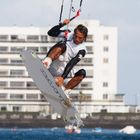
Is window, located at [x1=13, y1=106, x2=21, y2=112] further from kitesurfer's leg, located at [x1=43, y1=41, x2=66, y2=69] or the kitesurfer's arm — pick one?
the kitesurfer's arm

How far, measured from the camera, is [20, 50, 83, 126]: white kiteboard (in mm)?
29141

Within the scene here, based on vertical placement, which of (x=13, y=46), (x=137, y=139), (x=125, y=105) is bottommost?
(x=137, y=139)

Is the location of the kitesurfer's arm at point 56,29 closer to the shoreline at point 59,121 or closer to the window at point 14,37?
the shoreline at point 59,121

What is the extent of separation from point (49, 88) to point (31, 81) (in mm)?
112294

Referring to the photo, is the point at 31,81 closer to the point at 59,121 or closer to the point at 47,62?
the point at 59,121

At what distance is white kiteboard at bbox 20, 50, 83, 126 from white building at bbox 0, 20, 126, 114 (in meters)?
110

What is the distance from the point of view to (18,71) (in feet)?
476

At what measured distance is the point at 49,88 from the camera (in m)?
29.5

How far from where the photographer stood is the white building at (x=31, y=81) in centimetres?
14312

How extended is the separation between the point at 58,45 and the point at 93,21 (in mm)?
121190

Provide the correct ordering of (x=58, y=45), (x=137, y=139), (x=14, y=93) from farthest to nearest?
(x=14, y=93)
(x=137, y=139)
(x=58, y=45)

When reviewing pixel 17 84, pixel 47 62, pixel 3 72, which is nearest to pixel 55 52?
pixel 47 62

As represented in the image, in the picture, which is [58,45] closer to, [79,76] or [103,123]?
[79,76]

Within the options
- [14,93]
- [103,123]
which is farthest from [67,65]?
[14,93]
